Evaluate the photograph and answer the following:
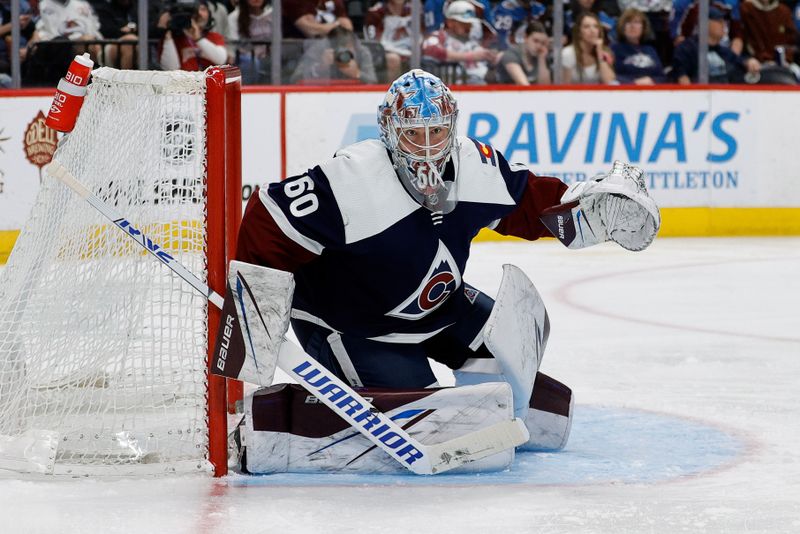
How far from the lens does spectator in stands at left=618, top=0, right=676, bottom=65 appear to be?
729 cm

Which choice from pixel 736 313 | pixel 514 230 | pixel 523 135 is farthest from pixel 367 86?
pixel 514 230

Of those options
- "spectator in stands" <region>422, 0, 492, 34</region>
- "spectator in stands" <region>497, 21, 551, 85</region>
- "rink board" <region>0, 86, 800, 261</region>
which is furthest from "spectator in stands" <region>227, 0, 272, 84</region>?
"spectator in stands" <region>497, 21, 551, 85</region>

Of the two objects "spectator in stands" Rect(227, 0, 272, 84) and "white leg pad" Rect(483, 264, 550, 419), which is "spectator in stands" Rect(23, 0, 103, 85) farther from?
"white leg pad" Rect(483, 264, 550, 419)

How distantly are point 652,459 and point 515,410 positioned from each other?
0.98 feet

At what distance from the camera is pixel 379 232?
8.52 feet

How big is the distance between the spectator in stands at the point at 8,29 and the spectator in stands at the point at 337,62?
Result: 1284mm

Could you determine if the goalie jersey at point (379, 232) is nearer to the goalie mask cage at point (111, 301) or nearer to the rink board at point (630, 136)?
the goalie mask cage at point (111, 301)

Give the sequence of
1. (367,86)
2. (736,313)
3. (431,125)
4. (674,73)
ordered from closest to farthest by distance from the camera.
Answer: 1. (431,125)
2. (736,313)
3. (367,86)
4. (674,73)

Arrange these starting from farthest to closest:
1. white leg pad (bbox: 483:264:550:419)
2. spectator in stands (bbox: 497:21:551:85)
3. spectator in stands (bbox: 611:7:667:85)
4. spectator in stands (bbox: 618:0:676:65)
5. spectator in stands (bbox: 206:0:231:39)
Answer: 1. spectator in stands (bbox: 618:0:676:65)
2. spectator in stands (bbox: 611:7:667:85)
3. spectator in stands (bbox: 497:21:551:85)
4. spectator in stands (bbox: 206:0:231:39)
5. white leg pad (bbox: 483:264:550:419)

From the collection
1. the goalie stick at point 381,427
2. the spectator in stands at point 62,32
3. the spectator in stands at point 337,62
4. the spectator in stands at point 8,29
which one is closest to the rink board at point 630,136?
the spectator in stands at point 337,62

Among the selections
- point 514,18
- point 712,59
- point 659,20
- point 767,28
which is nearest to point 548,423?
point 514,18

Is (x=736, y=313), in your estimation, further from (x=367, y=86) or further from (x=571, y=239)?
(x=367, y=86)

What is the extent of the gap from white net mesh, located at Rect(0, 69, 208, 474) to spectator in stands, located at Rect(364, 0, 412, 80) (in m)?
4.02

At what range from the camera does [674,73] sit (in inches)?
286
